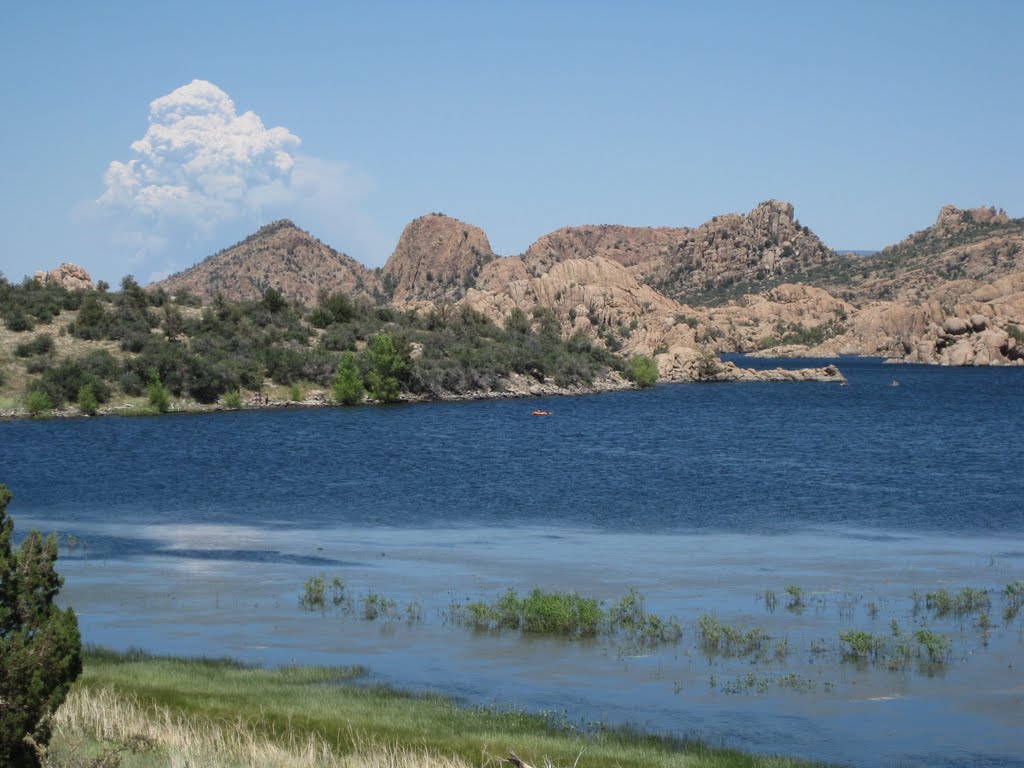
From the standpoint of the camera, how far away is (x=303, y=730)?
1777cm

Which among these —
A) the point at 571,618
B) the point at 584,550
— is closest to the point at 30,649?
the point at 571,618

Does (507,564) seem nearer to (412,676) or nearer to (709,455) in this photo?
(412,676)

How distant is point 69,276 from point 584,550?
106 meters

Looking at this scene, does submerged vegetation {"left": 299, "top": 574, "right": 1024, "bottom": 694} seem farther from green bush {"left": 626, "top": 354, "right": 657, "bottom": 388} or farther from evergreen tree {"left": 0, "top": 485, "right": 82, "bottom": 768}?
green bush {"left": 626, "top": 354, "right": 657, "bottom": 388}

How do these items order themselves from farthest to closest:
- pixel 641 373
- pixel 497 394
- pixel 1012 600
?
pixel 641 373 < pixel 497 394 < pixel 1012 600

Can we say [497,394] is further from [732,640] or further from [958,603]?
[732,640]

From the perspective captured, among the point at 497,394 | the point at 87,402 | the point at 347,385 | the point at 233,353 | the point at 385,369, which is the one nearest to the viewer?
the point at 87,402

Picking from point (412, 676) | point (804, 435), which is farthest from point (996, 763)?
point (804, 435)

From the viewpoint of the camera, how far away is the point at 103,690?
19.1 m

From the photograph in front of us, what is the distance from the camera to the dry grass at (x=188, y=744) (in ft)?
50.8

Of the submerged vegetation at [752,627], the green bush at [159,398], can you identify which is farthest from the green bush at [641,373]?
the submerged vegetation at [752,627]

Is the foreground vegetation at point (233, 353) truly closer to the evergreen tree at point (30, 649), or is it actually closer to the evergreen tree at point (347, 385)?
the evergreen tree at point (347, 385)

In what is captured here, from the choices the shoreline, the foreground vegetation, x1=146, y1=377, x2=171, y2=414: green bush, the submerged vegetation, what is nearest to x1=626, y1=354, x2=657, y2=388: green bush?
the shoreline

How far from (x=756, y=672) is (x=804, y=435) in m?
58.3
